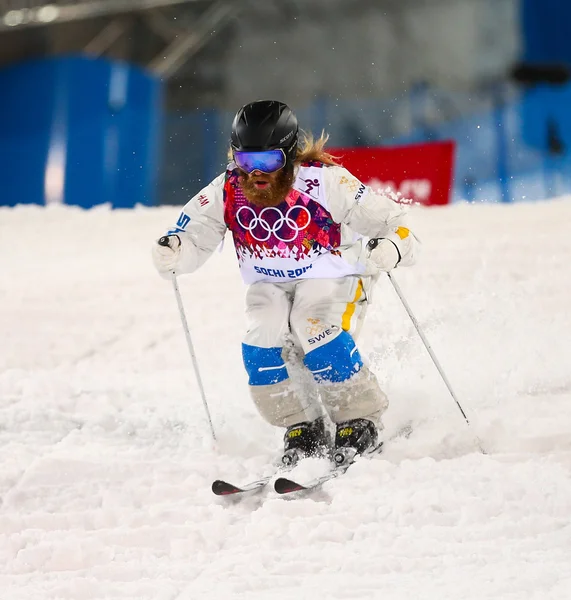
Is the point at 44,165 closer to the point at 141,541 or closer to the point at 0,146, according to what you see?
the point at 0,146

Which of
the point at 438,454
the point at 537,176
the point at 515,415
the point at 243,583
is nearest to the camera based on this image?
the point at 243,583

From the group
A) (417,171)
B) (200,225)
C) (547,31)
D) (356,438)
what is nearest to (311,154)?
(200,225)

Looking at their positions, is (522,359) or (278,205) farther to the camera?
(522,359)

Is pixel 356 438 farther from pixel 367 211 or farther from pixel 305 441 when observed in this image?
pixel 367 211

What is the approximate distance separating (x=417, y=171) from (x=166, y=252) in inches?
221

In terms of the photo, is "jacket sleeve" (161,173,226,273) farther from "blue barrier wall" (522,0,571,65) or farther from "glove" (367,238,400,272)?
"blue barrier wall" (522,0,571,65)

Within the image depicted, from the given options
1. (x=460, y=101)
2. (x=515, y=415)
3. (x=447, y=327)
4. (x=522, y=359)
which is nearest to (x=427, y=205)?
(x=460, y=101)

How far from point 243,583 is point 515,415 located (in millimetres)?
1481

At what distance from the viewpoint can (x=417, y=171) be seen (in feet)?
26.6

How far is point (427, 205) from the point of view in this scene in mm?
7863

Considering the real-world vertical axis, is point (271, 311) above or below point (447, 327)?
below

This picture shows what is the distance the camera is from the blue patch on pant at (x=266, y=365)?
282 centimetres

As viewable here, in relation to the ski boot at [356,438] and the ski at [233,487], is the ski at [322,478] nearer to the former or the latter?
the ski boot at [356,438]

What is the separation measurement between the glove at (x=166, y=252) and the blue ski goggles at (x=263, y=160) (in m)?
0.41
